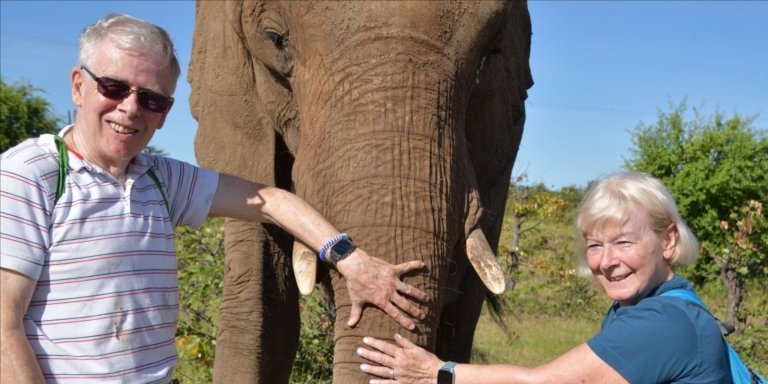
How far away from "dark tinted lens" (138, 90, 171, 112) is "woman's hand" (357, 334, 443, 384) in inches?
38.1

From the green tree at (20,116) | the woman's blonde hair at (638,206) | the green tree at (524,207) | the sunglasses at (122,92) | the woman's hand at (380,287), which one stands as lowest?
the woman's hand at (380,287)

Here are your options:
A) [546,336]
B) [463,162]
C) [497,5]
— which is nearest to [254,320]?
[463,162]

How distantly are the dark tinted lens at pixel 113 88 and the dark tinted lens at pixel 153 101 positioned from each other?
4 centimetres

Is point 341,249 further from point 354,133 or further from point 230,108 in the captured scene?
point 230,108

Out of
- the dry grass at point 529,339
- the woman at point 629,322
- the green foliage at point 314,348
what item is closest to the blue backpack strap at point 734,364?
the woman at point 629,322

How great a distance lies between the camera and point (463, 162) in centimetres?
336

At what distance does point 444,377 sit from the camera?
2.83m

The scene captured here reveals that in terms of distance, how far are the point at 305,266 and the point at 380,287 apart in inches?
16.1

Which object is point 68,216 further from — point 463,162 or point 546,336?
point 546,336

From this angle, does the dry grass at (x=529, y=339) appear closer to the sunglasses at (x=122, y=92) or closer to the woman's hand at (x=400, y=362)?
the woman's hand at (x=400, y=362)

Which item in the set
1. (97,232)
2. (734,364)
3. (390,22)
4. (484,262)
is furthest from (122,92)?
(734,364)

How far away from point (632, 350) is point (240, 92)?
2.46 metres

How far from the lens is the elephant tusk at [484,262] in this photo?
3.18m

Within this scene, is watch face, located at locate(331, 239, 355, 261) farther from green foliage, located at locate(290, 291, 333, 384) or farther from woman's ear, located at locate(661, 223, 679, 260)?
green foliage, located at locate(290, 291, 333, 384)
